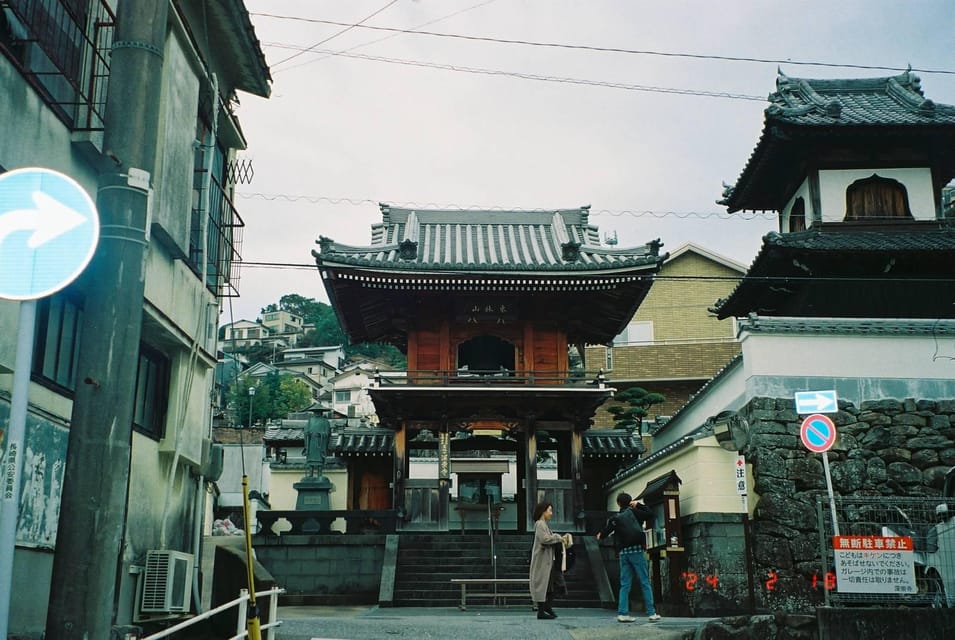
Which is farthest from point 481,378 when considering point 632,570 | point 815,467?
point 632,570

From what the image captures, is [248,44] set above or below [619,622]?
above

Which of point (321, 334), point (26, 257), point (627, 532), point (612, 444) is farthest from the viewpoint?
point (321, 334)

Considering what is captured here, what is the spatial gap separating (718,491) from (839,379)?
370 cm

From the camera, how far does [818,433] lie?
13578mm

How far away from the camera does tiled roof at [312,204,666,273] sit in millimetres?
24391

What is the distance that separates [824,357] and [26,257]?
700 inches

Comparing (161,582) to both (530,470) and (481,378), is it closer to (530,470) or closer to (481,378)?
(481,378)

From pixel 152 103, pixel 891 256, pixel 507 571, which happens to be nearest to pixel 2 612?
pixel 152 103

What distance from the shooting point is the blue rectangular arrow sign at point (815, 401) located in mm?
17016

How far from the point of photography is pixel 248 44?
42.3 feet

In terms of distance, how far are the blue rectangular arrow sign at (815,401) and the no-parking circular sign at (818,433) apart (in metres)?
3.38

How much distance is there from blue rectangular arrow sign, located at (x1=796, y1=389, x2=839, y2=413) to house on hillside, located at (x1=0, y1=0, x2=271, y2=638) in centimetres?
1062

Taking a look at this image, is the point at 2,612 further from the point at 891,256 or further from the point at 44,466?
the point at 891,256

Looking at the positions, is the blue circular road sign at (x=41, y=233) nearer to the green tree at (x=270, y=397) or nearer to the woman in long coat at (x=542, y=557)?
the woman in long coat at (x=542, y=557)
